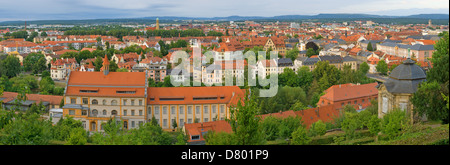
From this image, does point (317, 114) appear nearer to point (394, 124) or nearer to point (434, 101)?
point (394, 124)

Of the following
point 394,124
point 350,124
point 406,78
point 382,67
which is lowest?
point 350,124

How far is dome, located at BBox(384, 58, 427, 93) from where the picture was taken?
44.6 ft

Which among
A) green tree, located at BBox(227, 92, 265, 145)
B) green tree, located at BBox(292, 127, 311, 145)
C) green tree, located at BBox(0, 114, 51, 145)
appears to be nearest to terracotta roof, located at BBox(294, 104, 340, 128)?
green tree, located at BBox(292, 127, 311, 145)

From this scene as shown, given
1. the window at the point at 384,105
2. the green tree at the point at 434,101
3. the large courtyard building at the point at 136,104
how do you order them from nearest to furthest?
the green tree at the point at 434,101, the window at the point at 384,105, the large courtyard building at the point at 136,104

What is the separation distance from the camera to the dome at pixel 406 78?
13.6m

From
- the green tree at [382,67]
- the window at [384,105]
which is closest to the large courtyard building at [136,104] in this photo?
the window at [384,105]

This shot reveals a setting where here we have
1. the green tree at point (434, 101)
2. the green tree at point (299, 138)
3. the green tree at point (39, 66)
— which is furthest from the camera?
the green tree at point (39, 66)

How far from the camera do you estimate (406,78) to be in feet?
44.7

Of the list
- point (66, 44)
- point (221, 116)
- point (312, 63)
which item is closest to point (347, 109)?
point (221, 116)

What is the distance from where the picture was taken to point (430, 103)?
422 inches

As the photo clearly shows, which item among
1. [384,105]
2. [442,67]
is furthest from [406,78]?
[442,67]

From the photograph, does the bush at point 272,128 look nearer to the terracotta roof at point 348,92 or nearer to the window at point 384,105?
the window at point 384,105
